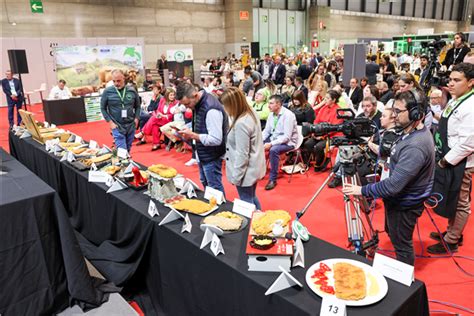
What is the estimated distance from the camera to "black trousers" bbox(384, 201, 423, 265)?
1997mm

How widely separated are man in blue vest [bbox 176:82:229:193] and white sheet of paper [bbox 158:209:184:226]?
3.00 feet

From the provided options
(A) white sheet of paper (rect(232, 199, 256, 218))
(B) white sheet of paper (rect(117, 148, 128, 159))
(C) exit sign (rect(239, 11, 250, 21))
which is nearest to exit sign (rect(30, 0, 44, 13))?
(C) exit sign (rect(239, 11, 250, 21))

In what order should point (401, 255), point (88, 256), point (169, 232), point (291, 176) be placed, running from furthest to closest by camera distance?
1. point (291, 176)
2. point (88, 256)
3. point (401, 255)
4. point (169, 232)

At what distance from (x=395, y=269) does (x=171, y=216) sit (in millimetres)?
1160

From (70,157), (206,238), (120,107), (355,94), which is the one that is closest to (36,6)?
(120,107)

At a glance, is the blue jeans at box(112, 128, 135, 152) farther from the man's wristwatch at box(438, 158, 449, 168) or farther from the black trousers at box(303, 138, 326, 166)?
the man's wristwatch at box(438, 158, 449, 168)

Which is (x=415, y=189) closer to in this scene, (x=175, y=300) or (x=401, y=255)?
(x=401, y=255)

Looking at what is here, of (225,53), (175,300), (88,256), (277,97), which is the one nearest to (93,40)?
(225,53)

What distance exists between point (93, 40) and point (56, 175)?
1112 centimetres

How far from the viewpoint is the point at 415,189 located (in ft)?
6.30

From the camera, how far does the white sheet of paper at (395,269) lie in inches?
52.7

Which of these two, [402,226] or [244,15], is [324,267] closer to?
[402,226]

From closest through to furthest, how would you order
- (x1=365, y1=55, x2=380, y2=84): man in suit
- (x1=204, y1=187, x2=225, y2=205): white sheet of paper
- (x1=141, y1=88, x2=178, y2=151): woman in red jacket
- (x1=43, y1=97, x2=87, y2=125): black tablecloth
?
(x1=204, y1=187, x2=225, y2=205): white sheet of paper < (x1=141, y1=88, x2=178, y2=151): woman in red jacket < (x1=365, y1=55, x2=380, y2=84): man in suit < (x1=43, y1=97, x2=87, y2=125): black tablecloth

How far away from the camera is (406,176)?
1812mm
